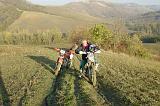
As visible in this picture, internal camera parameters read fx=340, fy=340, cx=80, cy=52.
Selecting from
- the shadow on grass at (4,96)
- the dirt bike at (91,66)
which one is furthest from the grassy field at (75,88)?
the dirt bike at (91,66)

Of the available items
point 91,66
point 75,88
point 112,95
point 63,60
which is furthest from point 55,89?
point 63,60

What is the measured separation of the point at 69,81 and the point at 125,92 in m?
3.76

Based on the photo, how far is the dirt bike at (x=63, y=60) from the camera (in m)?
22.2

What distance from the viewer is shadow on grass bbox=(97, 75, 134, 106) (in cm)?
1462

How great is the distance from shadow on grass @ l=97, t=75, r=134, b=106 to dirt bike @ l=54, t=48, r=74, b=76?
11.6ft

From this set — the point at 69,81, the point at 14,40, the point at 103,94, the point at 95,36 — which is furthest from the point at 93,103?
the point at 14,40

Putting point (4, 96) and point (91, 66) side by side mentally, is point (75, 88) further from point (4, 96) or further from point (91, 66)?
point (4, 96)

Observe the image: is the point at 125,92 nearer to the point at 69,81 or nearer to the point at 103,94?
the point at 103,94

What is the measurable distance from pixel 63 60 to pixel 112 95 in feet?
25.4

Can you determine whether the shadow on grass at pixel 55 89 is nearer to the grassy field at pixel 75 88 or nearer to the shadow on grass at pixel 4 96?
the grassy field at pixel 75 88

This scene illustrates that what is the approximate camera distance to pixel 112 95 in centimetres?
1617

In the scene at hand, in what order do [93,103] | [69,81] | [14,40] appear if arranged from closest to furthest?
[93,103]
[69,81]
[14,40]

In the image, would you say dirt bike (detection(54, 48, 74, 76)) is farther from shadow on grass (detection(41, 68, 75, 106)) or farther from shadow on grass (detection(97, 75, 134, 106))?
shadow on grass (detection(97, 75, 134, 106))

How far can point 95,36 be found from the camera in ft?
278
